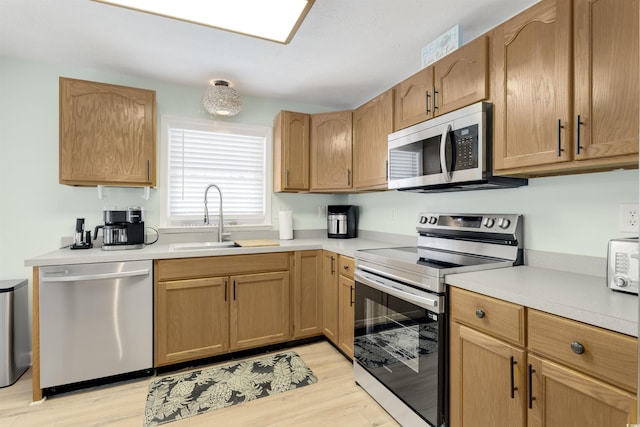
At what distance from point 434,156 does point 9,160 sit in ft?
10.3

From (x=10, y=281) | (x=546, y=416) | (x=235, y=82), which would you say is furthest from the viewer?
(x=235, y=82)

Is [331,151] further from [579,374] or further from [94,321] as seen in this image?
[579,374]

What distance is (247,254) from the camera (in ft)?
8.30

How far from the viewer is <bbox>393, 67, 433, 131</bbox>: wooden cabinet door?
2039mm

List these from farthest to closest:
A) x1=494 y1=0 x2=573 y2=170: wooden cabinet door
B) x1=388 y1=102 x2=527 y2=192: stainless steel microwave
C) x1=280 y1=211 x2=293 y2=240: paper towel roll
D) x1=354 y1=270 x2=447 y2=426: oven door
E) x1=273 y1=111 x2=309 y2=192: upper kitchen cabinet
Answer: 1. x1=280 y1=211 x2=293 y2=240: paper towel roll
2. x1=273 y1=111 x2=309 y2=192: upper kitchen cabinet
3. x1=388 y1=102 x2=527 y2=192: stainless steel microwave
4. x1=354 y1=270 x2=447 y2=426: oven door
5. x1=494 y1=0 x2=573 y2=170: wooden cabinet door

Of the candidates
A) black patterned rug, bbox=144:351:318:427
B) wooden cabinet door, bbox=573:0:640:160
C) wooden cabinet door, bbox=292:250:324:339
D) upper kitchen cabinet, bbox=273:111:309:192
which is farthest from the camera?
upper kitchen cabinet, bbox=273:111:309:192

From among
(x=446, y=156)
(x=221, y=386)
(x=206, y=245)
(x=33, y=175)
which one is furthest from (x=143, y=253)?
(x=446, y=156)

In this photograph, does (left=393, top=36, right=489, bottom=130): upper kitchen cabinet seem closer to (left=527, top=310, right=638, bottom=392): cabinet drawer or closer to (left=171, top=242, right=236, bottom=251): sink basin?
(left=527, top=310, right=638, bottom=392): cabinet drawer

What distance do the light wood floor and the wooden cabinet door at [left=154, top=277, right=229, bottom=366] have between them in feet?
0.93

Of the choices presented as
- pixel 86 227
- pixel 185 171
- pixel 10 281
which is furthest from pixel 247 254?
pixel 10 281

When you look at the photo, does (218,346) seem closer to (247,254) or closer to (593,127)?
(247,254)

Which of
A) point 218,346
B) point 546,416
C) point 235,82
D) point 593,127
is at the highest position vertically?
point 235,82

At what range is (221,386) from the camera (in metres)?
2.15

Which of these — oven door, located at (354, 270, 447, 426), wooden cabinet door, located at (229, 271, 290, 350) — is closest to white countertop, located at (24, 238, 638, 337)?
oven door, located at (354, 270, 447, 426)
